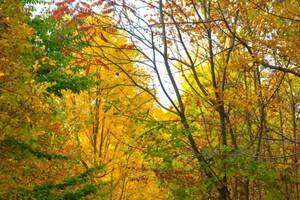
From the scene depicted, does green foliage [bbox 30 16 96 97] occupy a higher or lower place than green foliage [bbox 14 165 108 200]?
higher

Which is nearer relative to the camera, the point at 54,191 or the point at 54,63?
the point at 54,191

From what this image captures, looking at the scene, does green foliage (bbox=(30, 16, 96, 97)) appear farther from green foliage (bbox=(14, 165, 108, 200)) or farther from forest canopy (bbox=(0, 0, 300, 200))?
green foliage (bbox=(14, 165, 108, 200))

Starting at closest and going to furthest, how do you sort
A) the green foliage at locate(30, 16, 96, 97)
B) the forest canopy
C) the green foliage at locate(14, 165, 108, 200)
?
1. the forest canopy
2. the green foliage at locate(14, 165, 108, 200)
3. the green foliage at locate(30, 16, 96, 97)

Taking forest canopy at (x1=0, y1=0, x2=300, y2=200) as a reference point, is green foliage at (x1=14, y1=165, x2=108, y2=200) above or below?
below

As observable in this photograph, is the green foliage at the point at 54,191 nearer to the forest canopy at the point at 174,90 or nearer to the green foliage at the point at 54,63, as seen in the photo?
the forest canopy at the point at 174,90

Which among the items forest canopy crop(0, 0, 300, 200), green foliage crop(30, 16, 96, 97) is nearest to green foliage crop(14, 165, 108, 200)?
forest canopy crop(0, 0, 300, 200)

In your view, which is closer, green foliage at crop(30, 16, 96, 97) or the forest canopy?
the forest canopy

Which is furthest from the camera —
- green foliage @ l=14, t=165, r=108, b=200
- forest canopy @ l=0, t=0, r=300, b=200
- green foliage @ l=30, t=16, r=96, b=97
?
green foliage @ l=30, t=16, r=96, b=97

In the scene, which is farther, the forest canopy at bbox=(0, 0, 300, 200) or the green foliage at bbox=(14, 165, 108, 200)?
the green foliage at bbox=(14, 165, 108, 200)

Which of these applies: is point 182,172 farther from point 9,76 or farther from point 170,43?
point 9,76

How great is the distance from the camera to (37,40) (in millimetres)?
11148

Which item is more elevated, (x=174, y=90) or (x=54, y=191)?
(x=174, y=90)

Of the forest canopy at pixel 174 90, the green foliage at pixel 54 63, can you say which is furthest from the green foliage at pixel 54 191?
the green foliage at pixel 54 63

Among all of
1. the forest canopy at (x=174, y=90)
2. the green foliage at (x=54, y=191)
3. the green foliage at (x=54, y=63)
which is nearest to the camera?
the forest canopy at (x=174, y=90)
